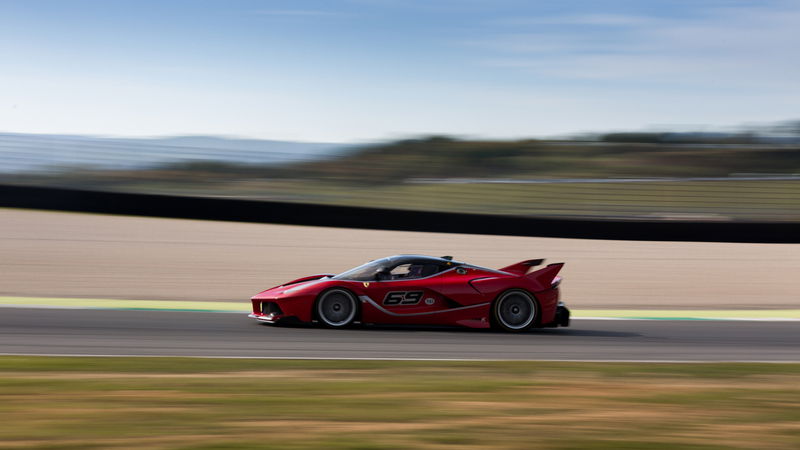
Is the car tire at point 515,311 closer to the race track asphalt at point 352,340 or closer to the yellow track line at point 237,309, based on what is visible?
the race track asphalt at point 352,340

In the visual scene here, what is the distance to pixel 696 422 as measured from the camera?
5750 mm

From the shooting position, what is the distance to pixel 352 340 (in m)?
9.57

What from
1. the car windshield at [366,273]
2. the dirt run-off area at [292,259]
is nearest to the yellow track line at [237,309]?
the dirt run-off area at [292,259]

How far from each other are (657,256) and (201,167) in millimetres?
10035

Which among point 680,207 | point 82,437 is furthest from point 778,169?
point 82,437

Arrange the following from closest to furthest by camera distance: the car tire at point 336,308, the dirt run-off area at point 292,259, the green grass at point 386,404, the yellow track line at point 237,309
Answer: the green grass at point 386,404, the car tire at point 336,308, the yellow track line at point 237,309, the dirt run-off area at point 292,259

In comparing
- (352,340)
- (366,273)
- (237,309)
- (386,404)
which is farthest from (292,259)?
(386,404)

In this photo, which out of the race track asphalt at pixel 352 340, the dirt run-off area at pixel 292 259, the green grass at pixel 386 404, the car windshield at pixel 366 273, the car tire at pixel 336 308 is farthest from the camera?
the dirt run-off area at pixel 292 259

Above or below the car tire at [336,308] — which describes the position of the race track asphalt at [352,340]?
below

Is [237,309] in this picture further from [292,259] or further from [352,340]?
[292,259]

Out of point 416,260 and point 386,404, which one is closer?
point 386,404

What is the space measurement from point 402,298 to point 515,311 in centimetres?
138

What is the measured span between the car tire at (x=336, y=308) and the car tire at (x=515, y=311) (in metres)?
1.67

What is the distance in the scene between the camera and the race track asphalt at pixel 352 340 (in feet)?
28.7
